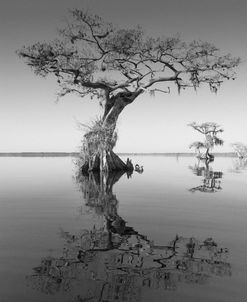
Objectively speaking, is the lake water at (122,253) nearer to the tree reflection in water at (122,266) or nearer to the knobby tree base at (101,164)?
the tree reflection in water at (122,266)

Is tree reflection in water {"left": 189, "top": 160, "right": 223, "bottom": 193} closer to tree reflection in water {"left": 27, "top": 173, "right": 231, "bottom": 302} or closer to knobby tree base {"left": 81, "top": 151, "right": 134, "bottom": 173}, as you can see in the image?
knobby tree base {"left": 81, "top": 151, "right": 134, "bottom": 173}

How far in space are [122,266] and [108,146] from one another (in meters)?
24.6

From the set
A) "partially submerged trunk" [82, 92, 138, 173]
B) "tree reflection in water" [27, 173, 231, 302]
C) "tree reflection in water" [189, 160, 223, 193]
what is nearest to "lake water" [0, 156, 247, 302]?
"tree reflection in water" [27, 173, 231, 302]

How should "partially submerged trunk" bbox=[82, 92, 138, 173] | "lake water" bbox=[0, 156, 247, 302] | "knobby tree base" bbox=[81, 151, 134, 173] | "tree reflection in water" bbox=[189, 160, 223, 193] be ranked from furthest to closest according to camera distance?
"knobby tree base" bbox=[81, 151, 134, 173], "partially submerged trunk" bbox=[82, 92, 138, 173], "tree reflection in water" bbox=[189, 160, 223, 193], "lake water" bbox=[0, 156, 247, 302]

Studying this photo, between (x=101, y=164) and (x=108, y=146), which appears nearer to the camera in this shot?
(x=108, y=146)

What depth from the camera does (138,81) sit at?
105ft

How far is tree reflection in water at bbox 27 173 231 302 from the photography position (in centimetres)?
435

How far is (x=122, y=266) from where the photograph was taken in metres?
5.13

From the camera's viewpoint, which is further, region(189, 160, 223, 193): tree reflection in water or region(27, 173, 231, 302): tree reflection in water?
region(189, 160, 223, 193): tree reflection in water

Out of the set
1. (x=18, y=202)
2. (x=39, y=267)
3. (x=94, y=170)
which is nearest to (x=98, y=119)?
(x=94, y=170)

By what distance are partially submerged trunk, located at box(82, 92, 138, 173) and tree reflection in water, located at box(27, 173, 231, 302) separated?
2221 centimetres

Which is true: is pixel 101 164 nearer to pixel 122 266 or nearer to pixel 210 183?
pixel 210 183

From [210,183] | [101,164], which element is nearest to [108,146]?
[101,164]

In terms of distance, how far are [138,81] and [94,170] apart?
869cm
